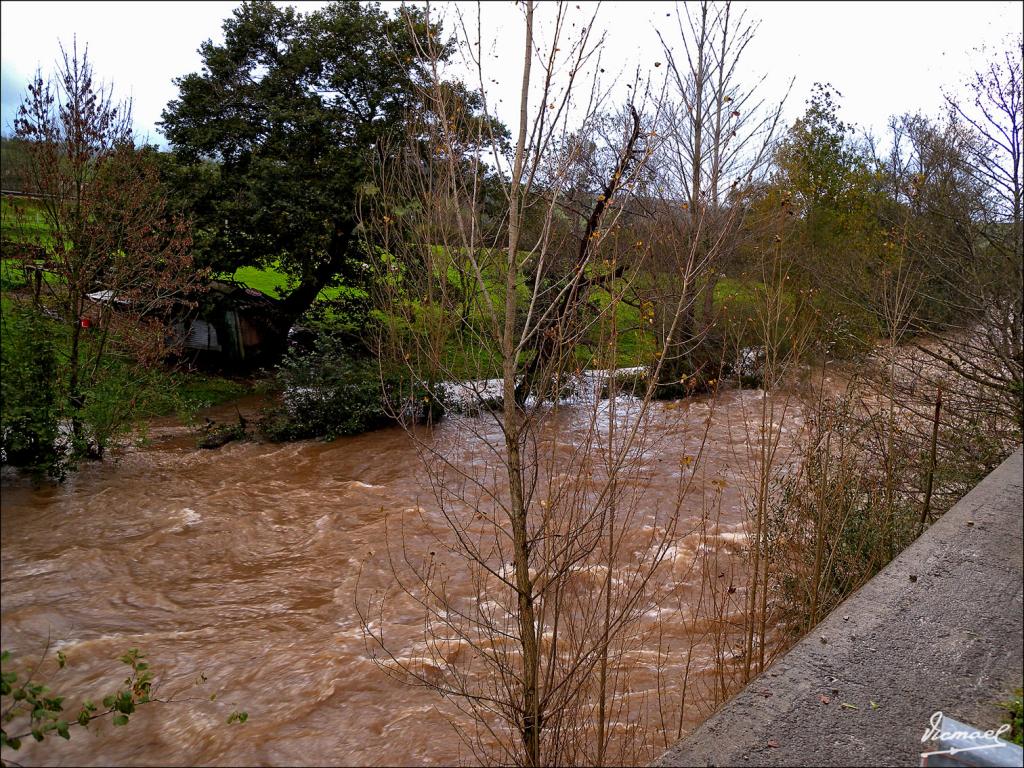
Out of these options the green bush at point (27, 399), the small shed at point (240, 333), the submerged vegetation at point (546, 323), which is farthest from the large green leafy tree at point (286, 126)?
the green bush at point (27, 399)

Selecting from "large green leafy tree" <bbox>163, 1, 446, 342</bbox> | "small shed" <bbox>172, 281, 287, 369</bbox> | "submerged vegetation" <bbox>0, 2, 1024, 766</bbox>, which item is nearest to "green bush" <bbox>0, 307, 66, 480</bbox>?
"submerged vegetation" <bbox>0, 2, 1024, 766</bbox>

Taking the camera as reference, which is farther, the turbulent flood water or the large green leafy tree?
the large green leafy tree

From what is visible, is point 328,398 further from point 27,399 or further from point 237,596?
point 27,399

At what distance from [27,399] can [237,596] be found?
2048 mm

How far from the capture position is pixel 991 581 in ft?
11.6

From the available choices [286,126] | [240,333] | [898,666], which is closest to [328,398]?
[240,333]

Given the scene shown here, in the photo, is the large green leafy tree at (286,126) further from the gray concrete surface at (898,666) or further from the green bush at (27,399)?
the gray concrete surface at (898,666)

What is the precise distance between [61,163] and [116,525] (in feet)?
9.14

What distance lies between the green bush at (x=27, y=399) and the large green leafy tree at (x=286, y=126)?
278 inches

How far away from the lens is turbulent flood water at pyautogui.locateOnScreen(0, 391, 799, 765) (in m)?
2.55

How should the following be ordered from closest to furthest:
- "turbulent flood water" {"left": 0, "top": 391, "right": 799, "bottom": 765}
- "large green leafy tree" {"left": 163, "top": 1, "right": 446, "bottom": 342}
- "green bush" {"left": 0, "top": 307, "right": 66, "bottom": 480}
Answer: "turbulent flood water" {"left": 0, "top": 391, "right": 799, "bottom": 765}, "green bush" {"left": 0, "top": 307, "right": 66, "bottom": 480}, "large green leafy tree" {"left": 163, "top": 1, "right": 446, "bottom": 342}

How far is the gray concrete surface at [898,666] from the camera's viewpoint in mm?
2709

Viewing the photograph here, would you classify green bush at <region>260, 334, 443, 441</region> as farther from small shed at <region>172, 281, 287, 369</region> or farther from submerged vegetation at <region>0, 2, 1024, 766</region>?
small shed at <region>172, 281, 287, 369</region>

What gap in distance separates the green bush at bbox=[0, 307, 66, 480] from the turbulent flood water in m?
0.18
